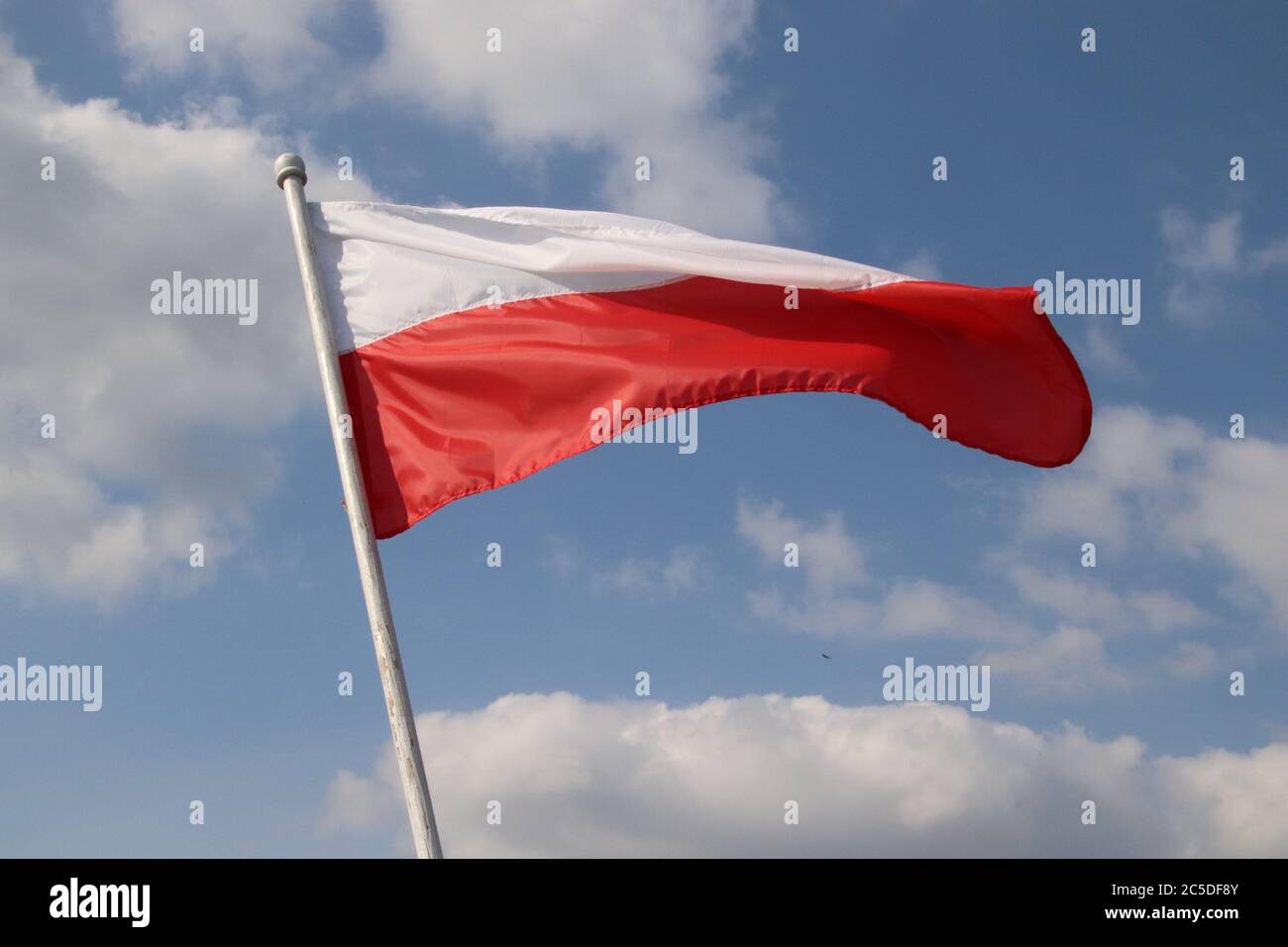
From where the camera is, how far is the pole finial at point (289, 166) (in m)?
11.5

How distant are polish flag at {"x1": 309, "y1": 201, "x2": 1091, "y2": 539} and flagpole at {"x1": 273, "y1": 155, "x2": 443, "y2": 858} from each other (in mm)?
628

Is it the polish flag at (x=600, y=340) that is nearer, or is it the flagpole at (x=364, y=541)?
the flagpole at (x=364, y=541)

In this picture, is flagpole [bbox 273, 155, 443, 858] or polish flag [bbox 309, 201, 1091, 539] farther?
polish flag [bbox 309, 201, 1091, 539]

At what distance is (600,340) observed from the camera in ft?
38.9

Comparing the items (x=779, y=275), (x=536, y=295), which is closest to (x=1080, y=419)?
(x=779, y=275)

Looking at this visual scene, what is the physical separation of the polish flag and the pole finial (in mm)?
715

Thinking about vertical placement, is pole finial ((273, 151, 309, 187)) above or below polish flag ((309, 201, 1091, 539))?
above

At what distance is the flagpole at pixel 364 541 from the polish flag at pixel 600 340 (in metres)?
0.63

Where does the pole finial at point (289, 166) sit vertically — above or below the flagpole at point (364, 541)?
above

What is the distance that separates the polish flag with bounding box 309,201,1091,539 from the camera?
1142 centimetres

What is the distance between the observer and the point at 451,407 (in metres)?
11.7

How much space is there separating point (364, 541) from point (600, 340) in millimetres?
3025
